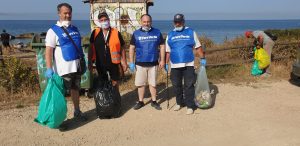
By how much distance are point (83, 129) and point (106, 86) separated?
32.9 inches

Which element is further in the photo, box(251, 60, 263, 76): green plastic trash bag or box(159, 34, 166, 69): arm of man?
box(251, 60, 263, 76): green plastic trash bag

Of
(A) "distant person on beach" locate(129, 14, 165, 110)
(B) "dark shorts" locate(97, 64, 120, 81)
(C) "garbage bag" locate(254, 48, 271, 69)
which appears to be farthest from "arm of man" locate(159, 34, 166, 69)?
(C) "garbage bag" locate(254, 48, 271, 69)

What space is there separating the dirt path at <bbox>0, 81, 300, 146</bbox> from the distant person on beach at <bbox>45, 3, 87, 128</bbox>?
0.89 meters

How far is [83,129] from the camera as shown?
5473 millimetres

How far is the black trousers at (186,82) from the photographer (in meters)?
6.15

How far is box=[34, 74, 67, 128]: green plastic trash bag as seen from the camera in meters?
5.14

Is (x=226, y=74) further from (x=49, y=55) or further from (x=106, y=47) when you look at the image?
(x=49, y=55)

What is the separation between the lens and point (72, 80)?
5.54 metres

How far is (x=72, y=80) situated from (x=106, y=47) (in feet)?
2.57

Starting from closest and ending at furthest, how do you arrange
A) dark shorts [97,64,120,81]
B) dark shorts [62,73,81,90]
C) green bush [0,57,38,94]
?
dark shorts [62,73,81,90] < dark shorts [97,64,120,81] < green bush [0,57,38,94]

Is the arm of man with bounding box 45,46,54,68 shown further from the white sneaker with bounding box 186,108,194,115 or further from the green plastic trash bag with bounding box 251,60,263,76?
the green plastic trash bag with bounding box 251,60,263,76

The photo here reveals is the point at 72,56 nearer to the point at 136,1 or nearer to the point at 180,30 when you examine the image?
the point at 180,30

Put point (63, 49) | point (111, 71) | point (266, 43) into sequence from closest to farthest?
point (63, 49) → point (111, 71) → point (266, 43)

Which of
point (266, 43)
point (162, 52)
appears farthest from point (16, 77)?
point (266, 43)
